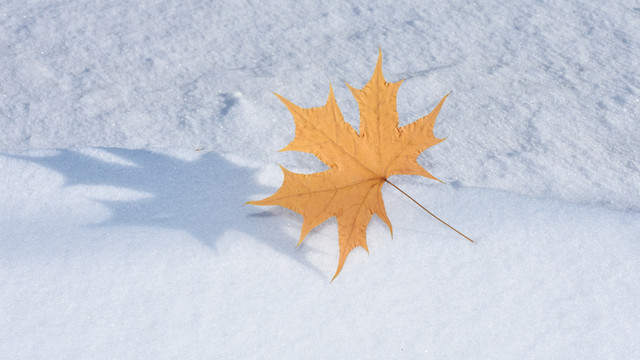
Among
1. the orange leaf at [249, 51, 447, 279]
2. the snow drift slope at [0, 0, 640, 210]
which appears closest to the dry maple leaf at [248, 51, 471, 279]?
the orange leaf at [249, 51, 447, 279]

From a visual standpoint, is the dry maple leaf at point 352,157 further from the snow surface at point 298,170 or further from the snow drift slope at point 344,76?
the snow drift slope at point 344,76

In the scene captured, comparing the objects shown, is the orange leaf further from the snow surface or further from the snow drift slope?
the snow drift slope

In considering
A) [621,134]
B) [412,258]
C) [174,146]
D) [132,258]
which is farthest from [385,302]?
[621,134]

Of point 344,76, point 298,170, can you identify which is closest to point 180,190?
point 298,170

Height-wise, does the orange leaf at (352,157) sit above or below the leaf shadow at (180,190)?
above

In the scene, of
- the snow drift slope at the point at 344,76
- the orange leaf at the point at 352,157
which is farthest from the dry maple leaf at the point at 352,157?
the snow drift slope at the point at 344,76

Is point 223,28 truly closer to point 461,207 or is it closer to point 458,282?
point 461,207
